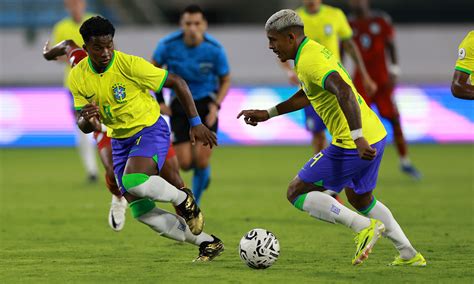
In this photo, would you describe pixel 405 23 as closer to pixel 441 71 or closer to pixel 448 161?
pixel 441 71

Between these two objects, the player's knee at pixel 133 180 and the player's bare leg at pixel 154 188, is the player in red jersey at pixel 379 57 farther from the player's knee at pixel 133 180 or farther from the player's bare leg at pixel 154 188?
the player's knee at pixel 133 180

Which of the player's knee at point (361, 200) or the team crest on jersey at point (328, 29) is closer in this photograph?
the player's knee at point (361, 200)

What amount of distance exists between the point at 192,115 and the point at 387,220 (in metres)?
1.65

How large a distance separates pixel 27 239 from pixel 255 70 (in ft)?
46.7

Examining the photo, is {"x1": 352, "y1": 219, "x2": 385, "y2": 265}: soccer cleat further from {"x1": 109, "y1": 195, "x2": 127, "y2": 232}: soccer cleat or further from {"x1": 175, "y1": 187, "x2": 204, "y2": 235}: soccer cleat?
{"x1": 109, "y1": 195, "x2": 127, "y2": 232}: soccer cleat

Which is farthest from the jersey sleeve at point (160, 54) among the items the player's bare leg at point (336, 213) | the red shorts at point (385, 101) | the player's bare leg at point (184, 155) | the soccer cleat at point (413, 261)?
the red shorts at point (385, 101)

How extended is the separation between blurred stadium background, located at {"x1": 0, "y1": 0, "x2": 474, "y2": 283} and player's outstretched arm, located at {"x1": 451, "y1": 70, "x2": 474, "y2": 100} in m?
1.26

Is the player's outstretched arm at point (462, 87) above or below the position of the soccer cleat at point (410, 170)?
above

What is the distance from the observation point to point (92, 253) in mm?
7949

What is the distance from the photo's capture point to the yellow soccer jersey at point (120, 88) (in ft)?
23.9

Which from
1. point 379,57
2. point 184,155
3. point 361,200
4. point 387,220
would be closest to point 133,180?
point 361,200

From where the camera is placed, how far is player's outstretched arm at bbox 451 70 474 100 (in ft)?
24.5

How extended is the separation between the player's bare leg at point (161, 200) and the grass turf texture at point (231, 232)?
187 mm

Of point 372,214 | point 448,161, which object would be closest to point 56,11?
point 448,161
